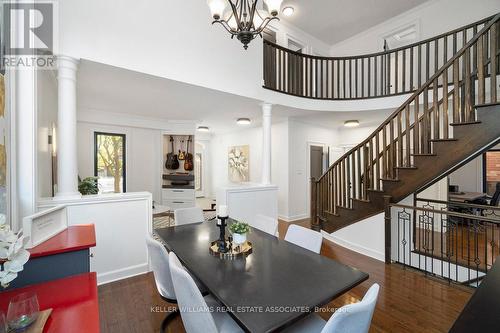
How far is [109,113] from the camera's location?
5.07 m

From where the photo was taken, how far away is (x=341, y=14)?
529 cm

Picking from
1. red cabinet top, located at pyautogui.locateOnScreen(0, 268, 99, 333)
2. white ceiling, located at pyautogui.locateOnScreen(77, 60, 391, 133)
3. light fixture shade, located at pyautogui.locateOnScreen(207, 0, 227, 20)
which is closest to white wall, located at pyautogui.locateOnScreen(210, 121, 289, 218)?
white ceiling, located at pyautogui.locateOnScreen(77, 60, 391, 133)

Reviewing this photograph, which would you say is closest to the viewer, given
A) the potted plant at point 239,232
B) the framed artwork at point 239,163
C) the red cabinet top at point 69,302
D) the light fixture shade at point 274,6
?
the red cabinet top at point 69,302

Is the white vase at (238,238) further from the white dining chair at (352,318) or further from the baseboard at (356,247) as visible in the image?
the baseboard at (356,247)

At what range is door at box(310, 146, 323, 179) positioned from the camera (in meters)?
6.24

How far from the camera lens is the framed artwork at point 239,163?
7008 mm

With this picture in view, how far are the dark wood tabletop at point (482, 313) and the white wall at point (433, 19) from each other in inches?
218

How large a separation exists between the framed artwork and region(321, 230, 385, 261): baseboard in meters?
3.22

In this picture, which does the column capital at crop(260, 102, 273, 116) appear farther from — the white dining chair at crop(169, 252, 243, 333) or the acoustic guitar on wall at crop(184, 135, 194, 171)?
the white dining chair at crop(169, 252, 243, 333)

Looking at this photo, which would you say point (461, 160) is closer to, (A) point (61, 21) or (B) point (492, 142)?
(B) point (492, 142)

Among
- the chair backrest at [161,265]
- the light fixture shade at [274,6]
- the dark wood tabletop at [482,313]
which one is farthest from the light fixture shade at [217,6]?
the dark wood tabletop at [482,313]

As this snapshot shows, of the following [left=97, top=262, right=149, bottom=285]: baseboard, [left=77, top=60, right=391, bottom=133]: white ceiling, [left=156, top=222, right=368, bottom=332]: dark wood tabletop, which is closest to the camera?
[left=156, top=222, right=368, bottom=332]: dark wood tabletop

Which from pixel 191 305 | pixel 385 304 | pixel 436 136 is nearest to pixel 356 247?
pixel 385 304

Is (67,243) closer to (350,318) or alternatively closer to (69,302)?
(69,302)
